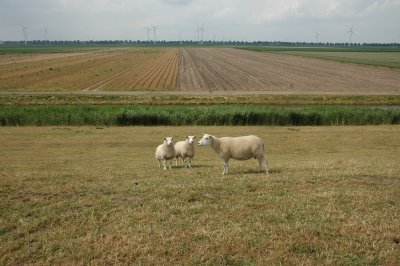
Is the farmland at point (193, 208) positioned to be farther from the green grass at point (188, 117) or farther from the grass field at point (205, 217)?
the green grass at point (188, 117)

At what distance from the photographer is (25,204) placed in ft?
35.4

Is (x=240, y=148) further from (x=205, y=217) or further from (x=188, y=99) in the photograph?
(x=188, y=99)

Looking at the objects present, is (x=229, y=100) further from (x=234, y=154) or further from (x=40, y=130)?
(x=234, y=154)

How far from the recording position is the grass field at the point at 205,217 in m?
7.98

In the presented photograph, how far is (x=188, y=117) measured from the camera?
3956 cm

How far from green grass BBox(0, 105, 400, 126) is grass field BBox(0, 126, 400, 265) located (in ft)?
74.7

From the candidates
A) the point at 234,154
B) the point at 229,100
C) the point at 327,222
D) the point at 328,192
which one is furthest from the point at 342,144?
the point at 229,100

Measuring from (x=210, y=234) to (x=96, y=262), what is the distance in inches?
95.1

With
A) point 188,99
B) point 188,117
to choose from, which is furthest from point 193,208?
point 188,99

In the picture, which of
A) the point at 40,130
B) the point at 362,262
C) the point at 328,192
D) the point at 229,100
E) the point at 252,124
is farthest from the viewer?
the point at 229,100

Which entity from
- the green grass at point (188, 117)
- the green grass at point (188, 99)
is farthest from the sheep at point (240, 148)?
the green grass at point (188, 99)

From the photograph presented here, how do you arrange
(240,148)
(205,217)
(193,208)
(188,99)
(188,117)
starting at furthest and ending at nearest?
(188,99) < (188,117) < (240,148) < (193,208) < (205,217)

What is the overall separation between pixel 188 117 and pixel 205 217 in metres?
30.2

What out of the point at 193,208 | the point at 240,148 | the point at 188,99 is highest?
the point at 240,148
